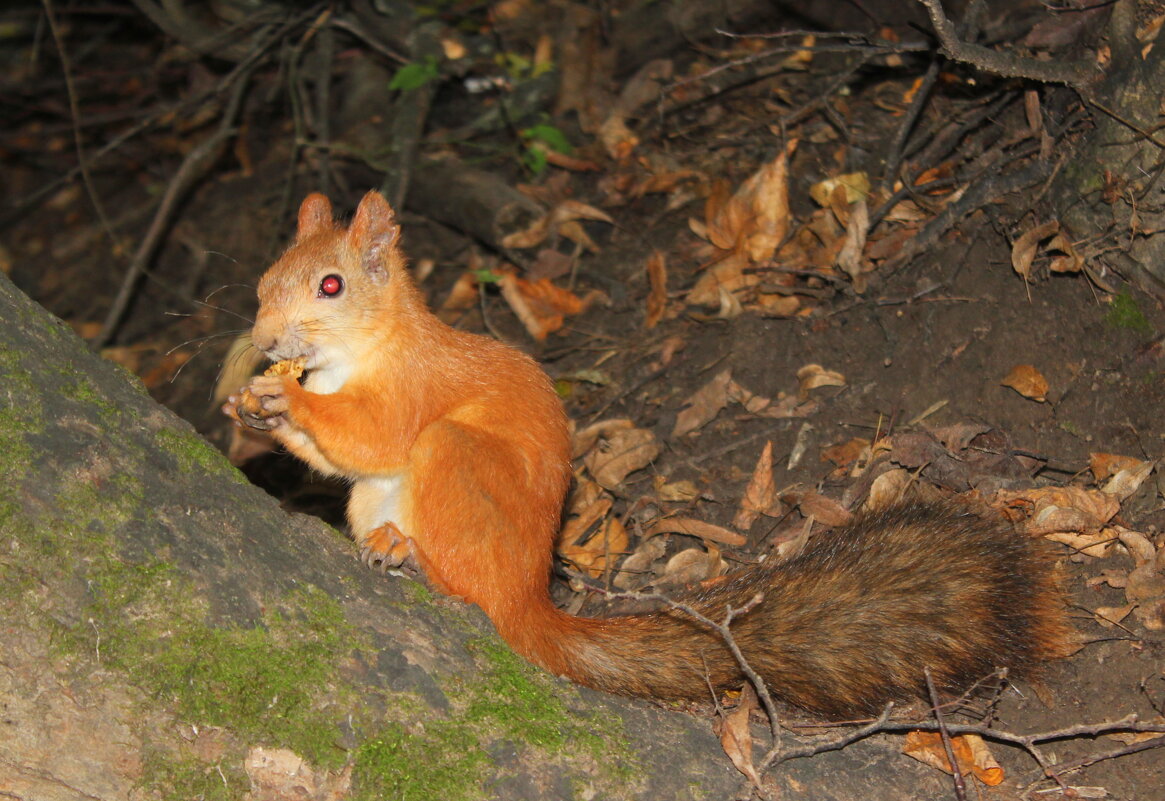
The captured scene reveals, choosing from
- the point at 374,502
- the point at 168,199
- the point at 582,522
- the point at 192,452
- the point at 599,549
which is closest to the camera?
the point at 192,452

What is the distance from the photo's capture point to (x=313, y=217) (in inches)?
136

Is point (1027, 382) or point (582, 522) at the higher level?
point (1027, 382)

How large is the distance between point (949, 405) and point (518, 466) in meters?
1.48

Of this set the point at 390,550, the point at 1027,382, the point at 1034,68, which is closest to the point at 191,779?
the point at 390,550

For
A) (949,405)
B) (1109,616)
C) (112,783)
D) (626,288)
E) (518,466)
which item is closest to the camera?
(112,783)

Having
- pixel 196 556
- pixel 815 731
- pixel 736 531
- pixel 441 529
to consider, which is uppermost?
pixel 196 556

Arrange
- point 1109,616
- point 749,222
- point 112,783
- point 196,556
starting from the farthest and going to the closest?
1. point 749,222
2. point 1109,616
3. point 196,556
4. point 112,783

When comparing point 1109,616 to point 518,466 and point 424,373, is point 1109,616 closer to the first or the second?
point 518,466

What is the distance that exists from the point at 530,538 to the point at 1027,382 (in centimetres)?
166

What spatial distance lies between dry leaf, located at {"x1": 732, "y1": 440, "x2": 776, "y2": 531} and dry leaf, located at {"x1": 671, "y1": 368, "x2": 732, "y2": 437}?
1.23 ft

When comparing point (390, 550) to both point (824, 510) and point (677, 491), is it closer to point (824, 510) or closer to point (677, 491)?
point (677, 491)

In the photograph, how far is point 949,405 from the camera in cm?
343

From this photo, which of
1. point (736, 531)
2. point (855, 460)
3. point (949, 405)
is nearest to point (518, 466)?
point (736, 531)

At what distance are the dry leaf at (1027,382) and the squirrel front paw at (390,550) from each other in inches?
76.6
